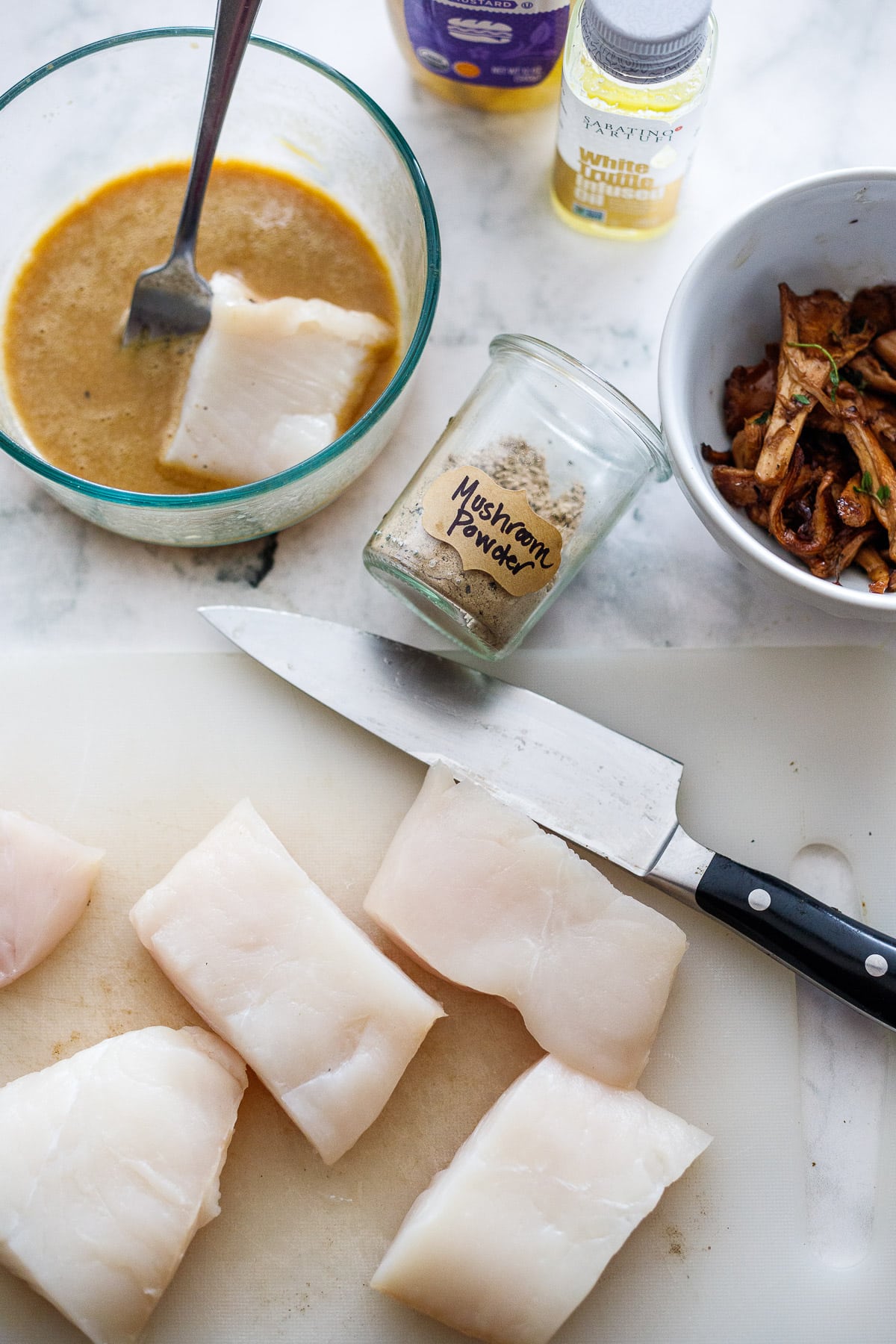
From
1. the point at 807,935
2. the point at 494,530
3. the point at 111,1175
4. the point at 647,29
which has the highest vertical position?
the point at 647,29

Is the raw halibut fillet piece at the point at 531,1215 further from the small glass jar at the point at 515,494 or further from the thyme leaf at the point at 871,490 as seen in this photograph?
the thyme leaf at the point at 871,490

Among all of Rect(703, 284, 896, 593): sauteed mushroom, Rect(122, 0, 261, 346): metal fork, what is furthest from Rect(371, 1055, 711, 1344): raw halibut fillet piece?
Rect(122, 0, 261, 346): metal fork

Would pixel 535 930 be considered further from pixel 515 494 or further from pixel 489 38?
pixel 489 38

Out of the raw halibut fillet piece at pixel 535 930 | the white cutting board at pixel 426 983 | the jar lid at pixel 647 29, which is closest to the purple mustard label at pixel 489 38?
the jar lid at pixel 647 29

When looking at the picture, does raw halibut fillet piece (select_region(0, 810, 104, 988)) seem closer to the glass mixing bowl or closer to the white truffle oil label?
the glass mixing bowl

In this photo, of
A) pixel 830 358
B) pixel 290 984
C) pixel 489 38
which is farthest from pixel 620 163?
pixel 290 984

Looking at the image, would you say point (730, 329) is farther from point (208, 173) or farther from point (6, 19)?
point (6, 19)

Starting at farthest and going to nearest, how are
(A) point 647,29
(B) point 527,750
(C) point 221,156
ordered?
(C) point 221,156 < (B) point 527,750 < (A) point 647,29
